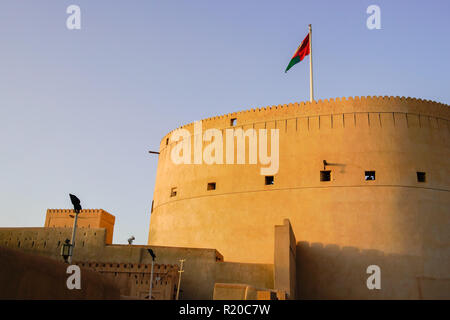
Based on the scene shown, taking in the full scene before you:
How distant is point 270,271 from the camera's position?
15023 millimetres

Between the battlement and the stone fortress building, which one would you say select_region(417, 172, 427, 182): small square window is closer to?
the stone fortress building

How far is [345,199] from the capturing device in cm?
1680

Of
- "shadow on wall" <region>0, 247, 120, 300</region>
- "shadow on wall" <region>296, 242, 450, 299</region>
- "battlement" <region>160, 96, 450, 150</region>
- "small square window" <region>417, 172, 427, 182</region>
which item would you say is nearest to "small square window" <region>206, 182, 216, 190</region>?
"battlement" <region>160, 96, 450, 150</region>

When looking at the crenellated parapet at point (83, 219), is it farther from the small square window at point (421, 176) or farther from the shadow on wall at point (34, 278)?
the shadow on wall at point (34, 278)

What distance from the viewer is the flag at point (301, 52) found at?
67.2 feet

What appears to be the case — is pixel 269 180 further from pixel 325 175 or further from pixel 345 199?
pixel 345 199

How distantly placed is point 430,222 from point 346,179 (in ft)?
10.8

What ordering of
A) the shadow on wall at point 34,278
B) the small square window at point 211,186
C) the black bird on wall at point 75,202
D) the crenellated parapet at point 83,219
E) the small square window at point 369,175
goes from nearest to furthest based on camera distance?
the shadow on wall at point 34,278 → the black bird on wall at point 75,202 → the small square window at point 369,175 → the small square window at point 211,186 → the crenellated parapet at point 83,219

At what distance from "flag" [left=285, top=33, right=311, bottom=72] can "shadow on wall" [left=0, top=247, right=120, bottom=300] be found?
16895 mm

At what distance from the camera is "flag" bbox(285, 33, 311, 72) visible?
20.5m

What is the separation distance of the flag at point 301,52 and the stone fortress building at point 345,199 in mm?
2848

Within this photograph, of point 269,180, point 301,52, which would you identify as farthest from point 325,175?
point 301,52

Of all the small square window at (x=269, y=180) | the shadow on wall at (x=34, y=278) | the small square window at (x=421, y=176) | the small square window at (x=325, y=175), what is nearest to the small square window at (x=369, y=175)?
the small square window at (x=325, y=175)
